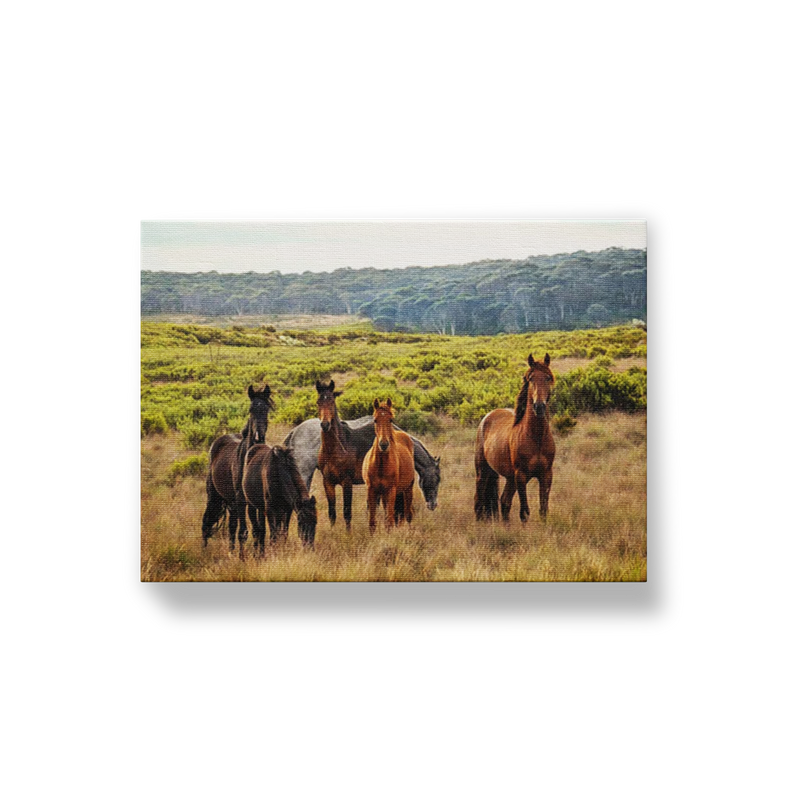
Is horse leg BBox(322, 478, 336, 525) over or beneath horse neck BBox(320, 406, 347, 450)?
beneath

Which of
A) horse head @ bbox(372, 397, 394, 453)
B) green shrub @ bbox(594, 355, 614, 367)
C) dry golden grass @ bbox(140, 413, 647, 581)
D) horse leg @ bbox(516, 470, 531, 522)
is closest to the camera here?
dry golden grass @ bbox(140, 413, 647, 581)

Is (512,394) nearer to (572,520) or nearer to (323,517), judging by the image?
(572,520)

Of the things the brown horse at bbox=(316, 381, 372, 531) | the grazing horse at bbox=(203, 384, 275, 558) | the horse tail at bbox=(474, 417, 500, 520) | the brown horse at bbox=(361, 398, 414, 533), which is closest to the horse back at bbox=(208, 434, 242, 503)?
the grazing horse at bbox=(203, 384, 275, 558)

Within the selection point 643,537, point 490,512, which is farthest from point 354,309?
point 643,537

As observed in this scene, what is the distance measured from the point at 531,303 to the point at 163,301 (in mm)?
3309

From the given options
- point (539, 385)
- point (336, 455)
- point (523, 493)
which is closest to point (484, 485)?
point (523, 493)

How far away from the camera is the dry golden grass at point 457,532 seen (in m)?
6.84

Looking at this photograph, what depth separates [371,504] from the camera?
23.0 feet

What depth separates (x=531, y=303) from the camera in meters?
7.36

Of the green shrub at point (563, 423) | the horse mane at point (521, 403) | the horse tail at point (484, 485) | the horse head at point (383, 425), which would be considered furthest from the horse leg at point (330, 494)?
the green shrub at point (563, 423)

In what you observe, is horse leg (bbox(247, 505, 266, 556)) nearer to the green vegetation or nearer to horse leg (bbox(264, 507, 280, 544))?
horse leg (bbox(264, 507, 280, 544))

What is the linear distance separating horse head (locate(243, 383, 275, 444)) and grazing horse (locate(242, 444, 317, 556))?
0.12 meters

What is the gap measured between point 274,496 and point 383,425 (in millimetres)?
1113

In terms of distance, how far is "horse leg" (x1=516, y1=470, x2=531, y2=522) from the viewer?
707 cm
